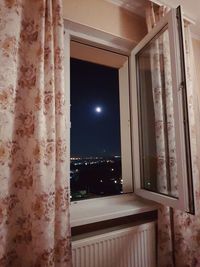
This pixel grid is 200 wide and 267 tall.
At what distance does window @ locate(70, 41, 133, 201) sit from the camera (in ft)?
6.42

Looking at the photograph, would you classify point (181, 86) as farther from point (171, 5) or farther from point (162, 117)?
point (171, 5)

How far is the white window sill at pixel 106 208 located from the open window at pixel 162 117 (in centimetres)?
11

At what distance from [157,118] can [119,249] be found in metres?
1.10

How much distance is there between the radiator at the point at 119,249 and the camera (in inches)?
53.9

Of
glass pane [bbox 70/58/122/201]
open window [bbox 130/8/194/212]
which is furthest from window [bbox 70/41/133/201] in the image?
open window [bbox 130/8/194/212]

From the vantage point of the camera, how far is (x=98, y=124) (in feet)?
7.61

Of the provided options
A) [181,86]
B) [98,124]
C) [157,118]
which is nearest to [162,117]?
[157,118]

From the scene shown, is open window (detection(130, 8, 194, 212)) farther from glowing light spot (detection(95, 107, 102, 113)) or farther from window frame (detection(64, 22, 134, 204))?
glowing light spot (detection(95, 107, 102, 113))

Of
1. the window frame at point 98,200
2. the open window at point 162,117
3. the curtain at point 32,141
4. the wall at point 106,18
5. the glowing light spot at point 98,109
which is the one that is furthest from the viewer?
Answer: the glowing light spot at point 98,109

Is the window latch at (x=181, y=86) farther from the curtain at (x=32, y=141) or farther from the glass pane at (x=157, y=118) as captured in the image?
the curtain at (x=32, y=141)

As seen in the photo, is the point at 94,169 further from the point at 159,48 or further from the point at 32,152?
the point at 159,48

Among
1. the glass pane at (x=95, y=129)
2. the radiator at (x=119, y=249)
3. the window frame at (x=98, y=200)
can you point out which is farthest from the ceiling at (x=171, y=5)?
the radiator at (x=119, y=249)

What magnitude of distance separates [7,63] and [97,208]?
125 cm

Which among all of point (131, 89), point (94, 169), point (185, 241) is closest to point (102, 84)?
point (131, 89)
